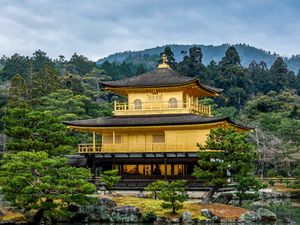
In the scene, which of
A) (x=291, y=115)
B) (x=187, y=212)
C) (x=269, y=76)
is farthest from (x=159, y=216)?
(x=269, y=76)

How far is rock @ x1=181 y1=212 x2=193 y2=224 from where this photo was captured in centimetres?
3073

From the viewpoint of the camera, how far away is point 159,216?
31.1 meters

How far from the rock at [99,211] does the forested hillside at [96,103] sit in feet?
12.2

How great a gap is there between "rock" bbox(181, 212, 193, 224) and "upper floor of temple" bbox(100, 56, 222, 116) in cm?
1177

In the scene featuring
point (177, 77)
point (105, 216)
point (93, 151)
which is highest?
point (177, 77)

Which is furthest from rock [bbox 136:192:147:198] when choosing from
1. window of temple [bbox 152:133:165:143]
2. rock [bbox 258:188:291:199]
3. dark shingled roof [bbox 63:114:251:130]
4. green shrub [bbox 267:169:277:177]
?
green shrub [bbox 267:169:277:177]

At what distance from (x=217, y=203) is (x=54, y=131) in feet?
37.2

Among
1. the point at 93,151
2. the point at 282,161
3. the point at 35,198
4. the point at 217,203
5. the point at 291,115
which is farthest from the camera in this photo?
the point at 291,115

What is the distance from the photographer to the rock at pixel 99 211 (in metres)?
32.1

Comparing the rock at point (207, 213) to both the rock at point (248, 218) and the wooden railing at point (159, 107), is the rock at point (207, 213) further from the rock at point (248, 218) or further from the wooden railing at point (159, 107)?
the wooden railing at point (159, 107)

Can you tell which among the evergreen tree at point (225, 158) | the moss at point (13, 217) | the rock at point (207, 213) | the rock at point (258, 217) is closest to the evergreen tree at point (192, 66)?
the evergreen tree at point (225, 158)

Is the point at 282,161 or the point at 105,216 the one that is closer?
the point at 105,216

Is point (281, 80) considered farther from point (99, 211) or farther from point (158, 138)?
point (99, 211)

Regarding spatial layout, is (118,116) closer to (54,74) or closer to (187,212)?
(187,212)
